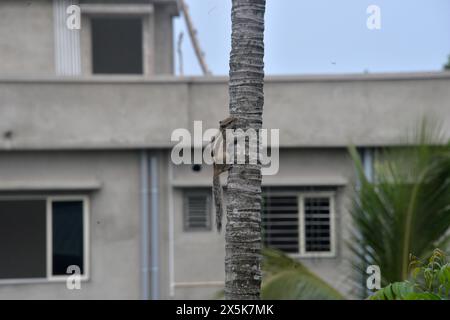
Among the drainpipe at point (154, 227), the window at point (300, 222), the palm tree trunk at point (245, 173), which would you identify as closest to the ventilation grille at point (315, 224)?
the window at point (300, 222)

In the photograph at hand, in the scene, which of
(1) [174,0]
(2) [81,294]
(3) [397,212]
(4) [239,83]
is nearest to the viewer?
(4) [239,83]

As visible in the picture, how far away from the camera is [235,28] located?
6070mm

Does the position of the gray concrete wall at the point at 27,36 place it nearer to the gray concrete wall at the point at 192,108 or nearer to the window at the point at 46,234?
the gray concrete wall at the point at 192,108

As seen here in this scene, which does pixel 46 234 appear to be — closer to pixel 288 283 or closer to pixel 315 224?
pixel 315 224

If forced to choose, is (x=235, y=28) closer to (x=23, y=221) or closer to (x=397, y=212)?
(x=397, y=212)

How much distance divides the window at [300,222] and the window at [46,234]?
113 inches

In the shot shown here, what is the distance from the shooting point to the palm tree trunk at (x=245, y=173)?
18.9 feet

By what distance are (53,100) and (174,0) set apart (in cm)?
346

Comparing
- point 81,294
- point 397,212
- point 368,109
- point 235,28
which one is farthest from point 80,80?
point 235,28

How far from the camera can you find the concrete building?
12148mm

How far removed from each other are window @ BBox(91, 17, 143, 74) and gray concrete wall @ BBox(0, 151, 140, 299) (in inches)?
145

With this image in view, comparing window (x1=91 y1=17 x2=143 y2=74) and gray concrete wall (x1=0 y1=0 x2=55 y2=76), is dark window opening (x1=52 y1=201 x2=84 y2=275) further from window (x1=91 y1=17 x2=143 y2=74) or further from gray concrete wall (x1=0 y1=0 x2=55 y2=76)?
window (x1=91 y1=17 x2=143 y2=74)

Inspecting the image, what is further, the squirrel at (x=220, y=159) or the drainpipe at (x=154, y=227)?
the drainpipe at (x=154, y=227)

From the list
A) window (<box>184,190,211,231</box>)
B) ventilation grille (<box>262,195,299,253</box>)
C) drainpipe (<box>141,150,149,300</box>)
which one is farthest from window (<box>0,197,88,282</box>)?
ventilation grille (<box>262,195,299,253</box>)
